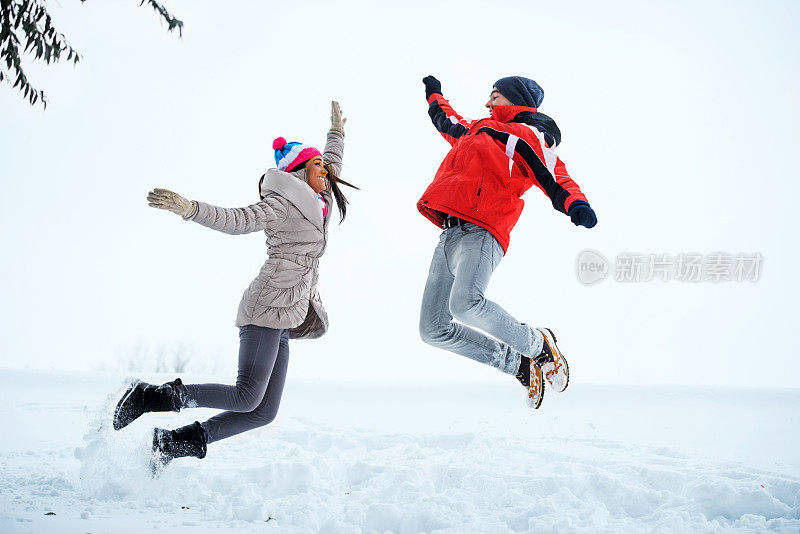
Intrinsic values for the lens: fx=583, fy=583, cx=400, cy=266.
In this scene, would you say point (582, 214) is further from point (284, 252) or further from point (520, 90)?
point (284, 252)

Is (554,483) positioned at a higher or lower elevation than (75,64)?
lower

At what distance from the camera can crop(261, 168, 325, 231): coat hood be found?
2801 millimetres

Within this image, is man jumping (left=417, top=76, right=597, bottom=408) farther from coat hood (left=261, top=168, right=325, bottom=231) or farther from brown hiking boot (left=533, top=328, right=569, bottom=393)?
coat hood (left=261, top=168, right=325, bottom=231)

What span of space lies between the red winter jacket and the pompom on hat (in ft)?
2.06

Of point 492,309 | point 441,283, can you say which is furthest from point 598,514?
point 441,283

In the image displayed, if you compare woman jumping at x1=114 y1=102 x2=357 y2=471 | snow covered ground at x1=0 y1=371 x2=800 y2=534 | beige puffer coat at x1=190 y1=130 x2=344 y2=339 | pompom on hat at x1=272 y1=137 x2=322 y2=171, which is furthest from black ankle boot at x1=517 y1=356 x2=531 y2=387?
pompom on hat at x1=272 y1=137 x2=322 y2=171

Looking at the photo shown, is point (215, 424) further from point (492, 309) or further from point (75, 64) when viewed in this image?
point (75, 64)

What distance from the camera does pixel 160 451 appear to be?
262 cm

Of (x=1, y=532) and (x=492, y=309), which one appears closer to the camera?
(x=1, y=532)

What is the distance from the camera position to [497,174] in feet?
9.35

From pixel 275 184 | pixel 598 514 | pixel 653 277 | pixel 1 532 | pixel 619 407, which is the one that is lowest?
pixel 1 532

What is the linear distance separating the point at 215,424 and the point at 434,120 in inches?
79.8

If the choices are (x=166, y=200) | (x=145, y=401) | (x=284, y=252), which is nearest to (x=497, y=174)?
(x=284, y=252)

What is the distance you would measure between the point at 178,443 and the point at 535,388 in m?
1.75
